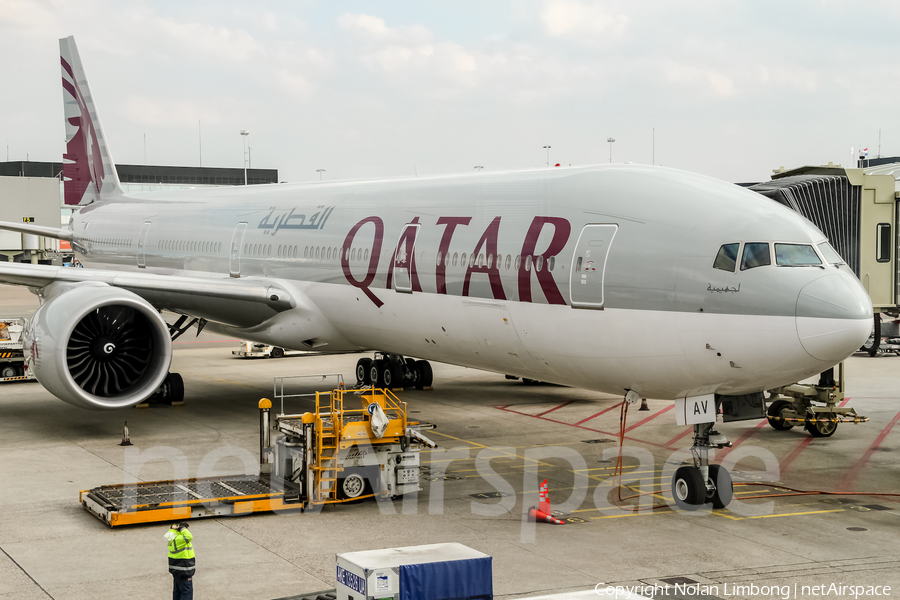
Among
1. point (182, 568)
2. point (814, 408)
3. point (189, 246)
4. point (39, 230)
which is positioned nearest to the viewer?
point (182, 568)

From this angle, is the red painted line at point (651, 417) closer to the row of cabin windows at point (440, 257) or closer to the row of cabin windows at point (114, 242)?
the row of cabin windows at point (440, 257)

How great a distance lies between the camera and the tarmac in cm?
980

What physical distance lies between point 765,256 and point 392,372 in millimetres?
13838

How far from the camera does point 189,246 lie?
22.9m

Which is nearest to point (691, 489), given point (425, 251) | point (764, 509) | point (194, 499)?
point (764, 509)

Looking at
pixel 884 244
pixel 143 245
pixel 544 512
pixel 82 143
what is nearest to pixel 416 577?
pixel 544 512

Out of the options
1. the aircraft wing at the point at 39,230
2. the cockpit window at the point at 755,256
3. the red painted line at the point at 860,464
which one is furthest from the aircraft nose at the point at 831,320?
the aircraft wing at the point at 39,230

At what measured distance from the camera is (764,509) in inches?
502

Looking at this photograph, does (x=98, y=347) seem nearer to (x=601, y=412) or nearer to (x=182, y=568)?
(x=182, y=568)

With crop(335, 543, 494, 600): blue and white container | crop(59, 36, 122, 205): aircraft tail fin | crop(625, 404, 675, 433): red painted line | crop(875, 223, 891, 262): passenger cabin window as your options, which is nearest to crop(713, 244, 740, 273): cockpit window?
crop(335, 543, 494, 600): blue and white container

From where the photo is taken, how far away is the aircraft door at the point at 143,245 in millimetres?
24875

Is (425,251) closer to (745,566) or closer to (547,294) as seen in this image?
(547,294)

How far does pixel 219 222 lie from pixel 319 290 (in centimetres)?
537

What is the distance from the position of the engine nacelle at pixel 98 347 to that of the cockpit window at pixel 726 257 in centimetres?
991
